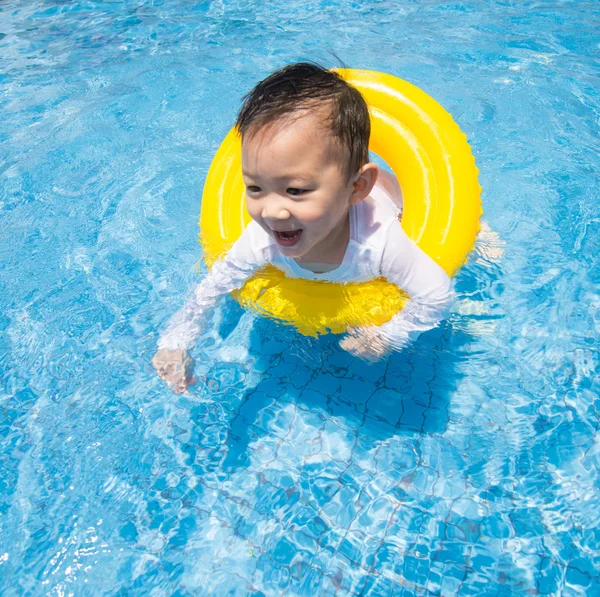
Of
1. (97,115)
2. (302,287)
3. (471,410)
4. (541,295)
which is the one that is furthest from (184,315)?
(97,115)

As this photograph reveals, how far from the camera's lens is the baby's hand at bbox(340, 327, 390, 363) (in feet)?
9.09

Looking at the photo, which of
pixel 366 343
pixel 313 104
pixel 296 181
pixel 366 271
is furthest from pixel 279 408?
pixel 313 104

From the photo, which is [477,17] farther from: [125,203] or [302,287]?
[302,287]

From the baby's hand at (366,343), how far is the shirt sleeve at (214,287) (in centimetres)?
54

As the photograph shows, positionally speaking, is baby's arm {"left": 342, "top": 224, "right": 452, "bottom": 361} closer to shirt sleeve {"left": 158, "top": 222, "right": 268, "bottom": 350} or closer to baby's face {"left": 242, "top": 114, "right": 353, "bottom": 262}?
baby's face {"left": 242, "top": 114, "right": 353, "bottom": 262}

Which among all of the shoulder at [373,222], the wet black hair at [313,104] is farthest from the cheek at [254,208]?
the shoulder at [373,222]

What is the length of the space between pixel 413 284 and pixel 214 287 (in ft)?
2.96

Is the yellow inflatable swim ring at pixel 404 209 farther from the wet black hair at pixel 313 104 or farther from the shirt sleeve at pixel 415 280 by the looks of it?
the wet black hair at pixel 313 104

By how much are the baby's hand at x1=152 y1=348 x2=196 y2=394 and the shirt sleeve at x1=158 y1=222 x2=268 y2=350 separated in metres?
0.04

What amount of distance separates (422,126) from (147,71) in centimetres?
407

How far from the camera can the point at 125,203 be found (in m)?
4.27

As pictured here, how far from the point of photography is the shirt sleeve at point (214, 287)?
8.89 feet

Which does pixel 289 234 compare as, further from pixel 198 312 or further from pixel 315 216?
pixel 198 312

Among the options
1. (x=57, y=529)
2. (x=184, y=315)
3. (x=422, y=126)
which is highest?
(x=422, y=126)
